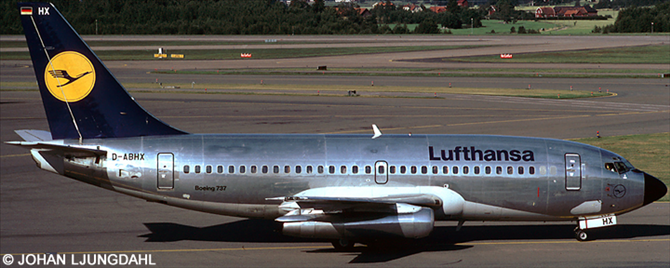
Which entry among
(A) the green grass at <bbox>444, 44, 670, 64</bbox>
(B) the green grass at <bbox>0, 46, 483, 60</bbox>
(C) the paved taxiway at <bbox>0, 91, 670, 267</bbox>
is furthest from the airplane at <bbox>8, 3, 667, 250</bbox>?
(B) the green grass at <bbox>0, 46, 483, 60</bbox>

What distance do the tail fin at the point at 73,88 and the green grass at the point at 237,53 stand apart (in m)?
94.0

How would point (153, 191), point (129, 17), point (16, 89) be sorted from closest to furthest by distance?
point (153, 191)
point (16, 89)
point (129, 17)

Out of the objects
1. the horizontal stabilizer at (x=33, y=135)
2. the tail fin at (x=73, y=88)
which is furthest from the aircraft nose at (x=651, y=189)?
the horizontal stabilizer at (x=33, y=135)

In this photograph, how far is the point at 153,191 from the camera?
20.5 metres

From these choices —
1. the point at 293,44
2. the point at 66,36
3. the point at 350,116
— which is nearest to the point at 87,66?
the point at 66,36

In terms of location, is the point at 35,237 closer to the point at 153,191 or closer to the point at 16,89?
the point at 153,191

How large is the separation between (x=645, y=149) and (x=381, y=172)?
84.0 ft

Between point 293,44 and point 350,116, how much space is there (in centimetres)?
8841

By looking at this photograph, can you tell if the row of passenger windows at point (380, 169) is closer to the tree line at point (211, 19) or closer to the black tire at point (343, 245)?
the black tire at point (343, 245)

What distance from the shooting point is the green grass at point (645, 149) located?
33688mm

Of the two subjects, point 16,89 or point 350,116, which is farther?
point 16,89

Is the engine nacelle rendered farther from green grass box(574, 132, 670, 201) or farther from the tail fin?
green grass box(574, 132, 670, 201)

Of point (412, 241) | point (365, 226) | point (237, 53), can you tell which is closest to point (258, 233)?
point (365, 226)

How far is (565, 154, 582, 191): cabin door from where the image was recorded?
21.1 m
